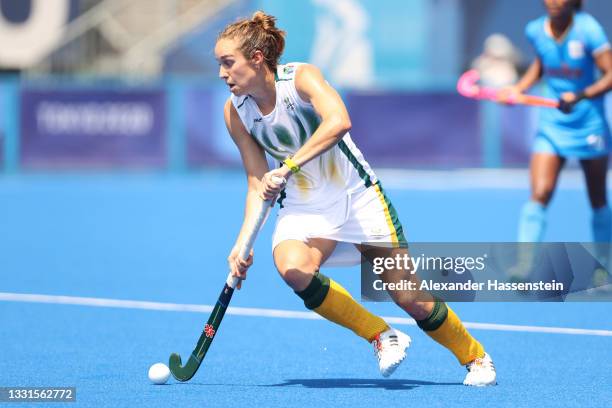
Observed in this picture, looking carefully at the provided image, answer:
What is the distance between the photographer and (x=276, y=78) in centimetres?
546

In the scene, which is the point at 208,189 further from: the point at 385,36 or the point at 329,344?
the point at 329,344

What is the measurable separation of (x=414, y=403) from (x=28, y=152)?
13.2 m

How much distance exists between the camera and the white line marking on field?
7.14 meters

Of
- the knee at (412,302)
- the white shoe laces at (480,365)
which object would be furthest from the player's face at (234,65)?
the white shoe laces at (480,365)

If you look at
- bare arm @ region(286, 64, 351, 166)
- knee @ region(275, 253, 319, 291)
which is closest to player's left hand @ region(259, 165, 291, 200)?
bare arm @ region(286, 64, 351, 166)

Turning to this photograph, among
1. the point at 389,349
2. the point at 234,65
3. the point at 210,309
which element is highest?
the point at 234,65

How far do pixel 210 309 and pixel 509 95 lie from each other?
2367 millimetres

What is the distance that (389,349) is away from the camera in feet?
17.8

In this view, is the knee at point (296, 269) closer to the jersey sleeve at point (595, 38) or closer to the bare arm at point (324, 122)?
the bare arm at point (324, 122)

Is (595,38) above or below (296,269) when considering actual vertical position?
above

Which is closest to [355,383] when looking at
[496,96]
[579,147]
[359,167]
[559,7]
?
[359,167]

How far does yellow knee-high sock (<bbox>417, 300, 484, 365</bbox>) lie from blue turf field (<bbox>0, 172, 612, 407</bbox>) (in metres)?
0.15

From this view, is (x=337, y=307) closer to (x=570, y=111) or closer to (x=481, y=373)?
(x=481, y=373)

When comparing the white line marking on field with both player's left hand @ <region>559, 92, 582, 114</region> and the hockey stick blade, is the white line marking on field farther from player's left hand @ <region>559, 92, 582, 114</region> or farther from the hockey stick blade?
the hockey stick blade
